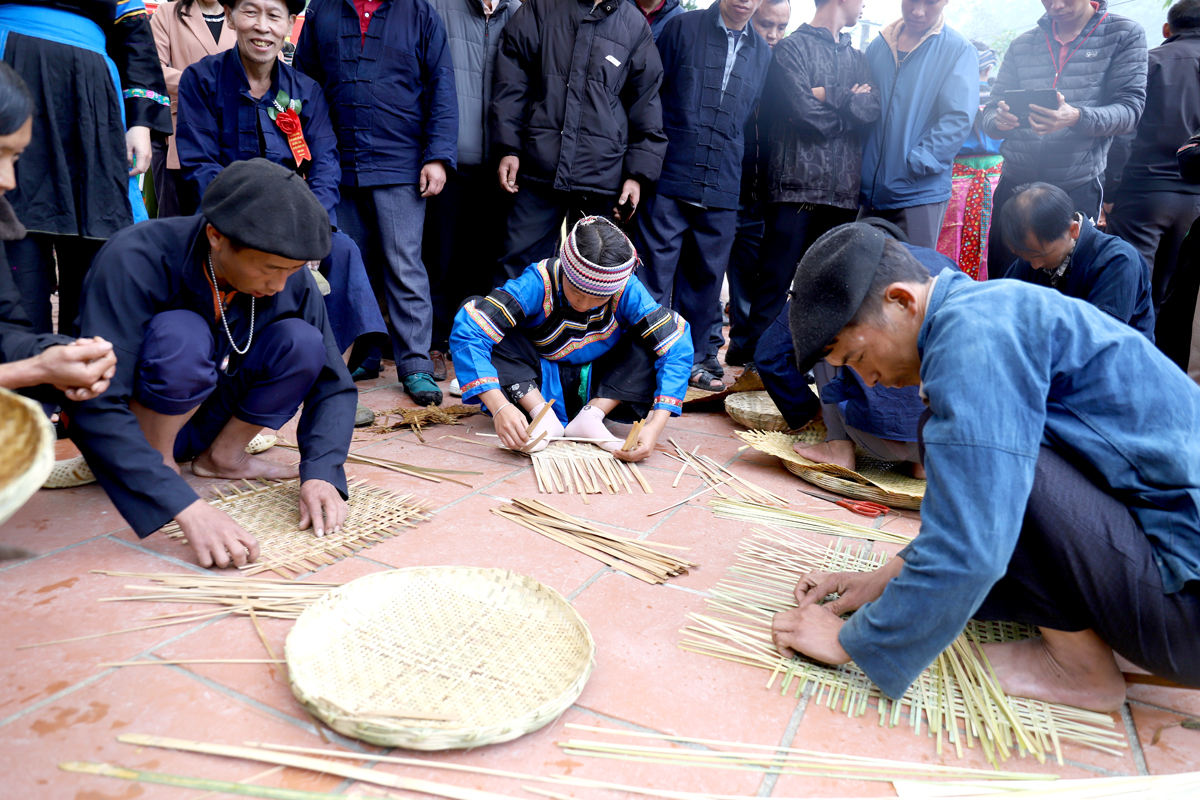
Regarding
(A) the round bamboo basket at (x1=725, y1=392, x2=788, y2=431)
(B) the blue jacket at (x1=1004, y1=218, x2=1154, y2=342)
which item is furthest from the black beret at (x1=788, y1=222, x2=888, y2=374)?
(B) the blue jacket at (x1=1004, y1=218, x2=1154, y2=342)

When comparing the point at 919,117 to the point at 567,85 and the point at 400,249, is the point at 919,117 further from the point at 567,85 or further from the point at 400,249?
the point at 400,249

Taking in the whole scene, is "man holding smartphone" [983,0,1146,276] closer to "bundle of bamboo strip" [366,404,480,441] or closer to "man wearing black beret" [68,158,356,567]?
"bundle of bamboo strip" [366,404,480,441]

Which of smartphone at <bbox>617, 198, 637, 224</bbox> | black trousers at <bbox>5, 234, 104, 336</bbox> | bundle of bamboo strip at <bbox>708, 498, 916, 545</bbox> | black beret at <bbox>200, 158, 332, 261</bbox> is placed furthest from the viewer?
smartphone at <bbox>617, 198, 637, 224</bbox>

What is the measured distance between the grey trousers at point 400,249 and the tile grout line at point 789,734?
2363 millimetres

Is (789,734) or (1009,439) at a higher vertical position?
(1009,439)

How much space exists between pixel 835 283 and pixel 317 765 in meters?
1.12

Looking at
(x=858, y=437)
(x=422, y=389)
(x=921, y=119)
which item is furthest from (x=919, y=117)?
(x=422, y=389)

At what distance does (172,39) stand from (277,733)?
3.52 metres

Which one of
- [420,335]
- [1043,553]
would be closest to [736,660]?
[1043,553]

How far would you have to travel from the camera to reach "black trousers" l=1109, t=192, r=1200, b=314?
374cm

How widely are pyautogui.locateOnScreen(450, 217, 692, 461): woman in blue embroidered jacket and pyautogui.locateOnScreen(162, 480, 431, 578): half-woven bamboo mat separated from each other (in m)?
0.60

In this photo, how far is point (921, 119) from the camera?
353cm

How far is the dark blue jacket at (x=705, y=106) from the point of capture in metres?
3.52

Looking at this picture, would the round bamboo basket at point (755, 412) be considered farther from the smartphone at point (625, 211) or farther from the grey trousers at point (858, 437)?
the smartphone at point (625, 211)
